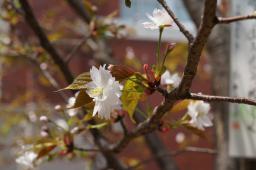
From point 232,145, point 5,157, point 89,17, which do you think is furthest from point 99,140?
point 5,157

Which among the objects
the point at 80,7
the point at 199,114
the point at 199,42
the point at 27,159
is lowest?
the point at 27,159

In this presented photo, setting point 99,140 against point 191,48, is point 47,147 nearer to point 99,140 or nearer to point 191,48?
point 99,140

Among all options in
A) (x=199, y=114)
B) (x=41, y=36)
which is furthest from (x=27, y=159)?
(x=199, y=114)

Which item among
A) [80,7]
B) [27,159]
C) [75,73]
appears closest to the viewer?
[27,159]

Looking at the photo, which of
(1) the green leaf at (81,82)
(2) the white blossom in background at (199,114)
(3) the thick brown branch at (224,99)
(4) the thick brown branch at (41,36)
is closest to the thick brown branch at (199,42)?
(3) the thick brown branch at (224,99)

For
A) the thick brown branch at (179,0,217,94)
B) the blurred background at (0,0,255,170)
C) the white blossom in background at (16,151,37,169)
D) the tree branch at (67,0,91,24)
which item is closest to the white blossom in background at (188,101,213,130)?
the thick brown branch at (179,0,217,94)

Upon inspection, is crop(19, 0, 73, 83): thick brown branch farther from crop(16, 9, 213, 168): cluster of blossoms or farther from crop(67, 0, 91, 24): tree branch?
crop(16, 9, 213, 168): cluster of blossoms

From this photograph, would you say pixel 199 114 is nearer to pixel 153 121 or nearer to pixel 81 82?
pixel 153 121
